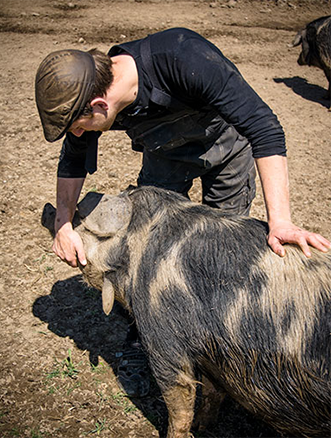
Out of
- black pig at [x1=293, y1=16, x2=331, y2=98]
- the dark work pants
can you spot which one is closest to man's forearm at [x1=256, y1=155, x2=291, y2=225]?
the dark work pants

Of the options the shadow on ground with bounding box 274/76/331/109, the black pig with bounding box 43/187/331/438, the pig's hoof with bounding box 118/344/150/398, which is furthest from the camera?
the shadow on ground with bounding box 274/76/331/109

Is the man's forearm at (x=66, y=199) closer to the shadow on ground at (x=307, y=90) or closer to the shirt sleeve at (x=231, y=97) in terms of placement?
the shirt sleeve at (x=231, y=97)

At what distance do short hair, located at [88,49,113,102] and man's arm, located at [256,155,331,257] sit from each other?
0.92m

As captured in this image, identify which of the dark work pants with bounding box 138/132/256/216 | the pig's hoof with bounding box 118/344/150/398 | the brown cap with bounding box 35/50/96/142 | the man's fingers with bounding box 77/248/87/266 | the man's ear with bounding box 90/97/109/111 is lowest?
the pig's hoof with bounding box 118/344/150/398

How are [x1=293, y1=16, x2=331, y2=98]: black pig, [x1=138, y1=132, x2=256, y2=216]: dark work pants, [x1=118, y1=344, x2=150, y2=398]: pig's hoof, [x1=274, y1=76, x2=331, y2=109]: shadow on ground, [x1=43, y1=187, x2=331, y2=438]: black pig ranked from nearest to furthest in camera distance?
[x1=43, y1=187, x2=331, y2=438]: black pig
[x1=138, y1=132, x2=256, y2=216]: dark work pants
[x1=118, y1=344, x2=150, y2=398]: pig's hoof
[x1=274, y1=76, x2=331, y2=109]: shadow on ground
[x1=293, y1=16, x2=331, y2=98]: black pig

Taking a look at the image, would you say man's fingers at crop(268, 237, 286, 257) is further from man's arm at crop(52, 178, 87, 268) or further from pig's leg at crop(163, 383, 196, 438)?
man's arm at crop(52, 178, 87, 268)

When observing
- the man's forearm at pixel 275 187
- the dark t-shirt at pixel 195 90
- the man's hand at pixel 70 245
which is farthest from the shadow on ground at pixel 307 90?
the man's hand at pixel 70 245

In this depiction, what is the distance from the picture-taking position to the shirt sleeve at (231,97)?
2.40 meters

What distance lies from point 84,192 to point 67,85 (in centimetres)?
307

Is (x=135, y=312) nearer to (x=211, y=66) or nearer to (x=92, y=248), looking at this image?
(x=92, y=248)

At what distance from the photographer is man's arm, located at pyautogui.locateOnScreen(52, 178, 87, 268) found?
2.71 m

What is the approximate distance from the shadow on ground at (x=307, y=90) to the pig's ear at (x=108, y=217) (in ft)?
21.4

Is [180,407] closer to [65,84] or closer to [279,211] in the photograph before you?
[279,211]

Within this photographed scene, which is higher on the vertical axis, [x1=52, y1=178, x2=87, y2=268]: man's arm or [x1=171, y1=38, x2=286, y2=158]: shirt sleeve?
[x1=171, y1=38, x2=286, y2=158]: shirt sleeve
